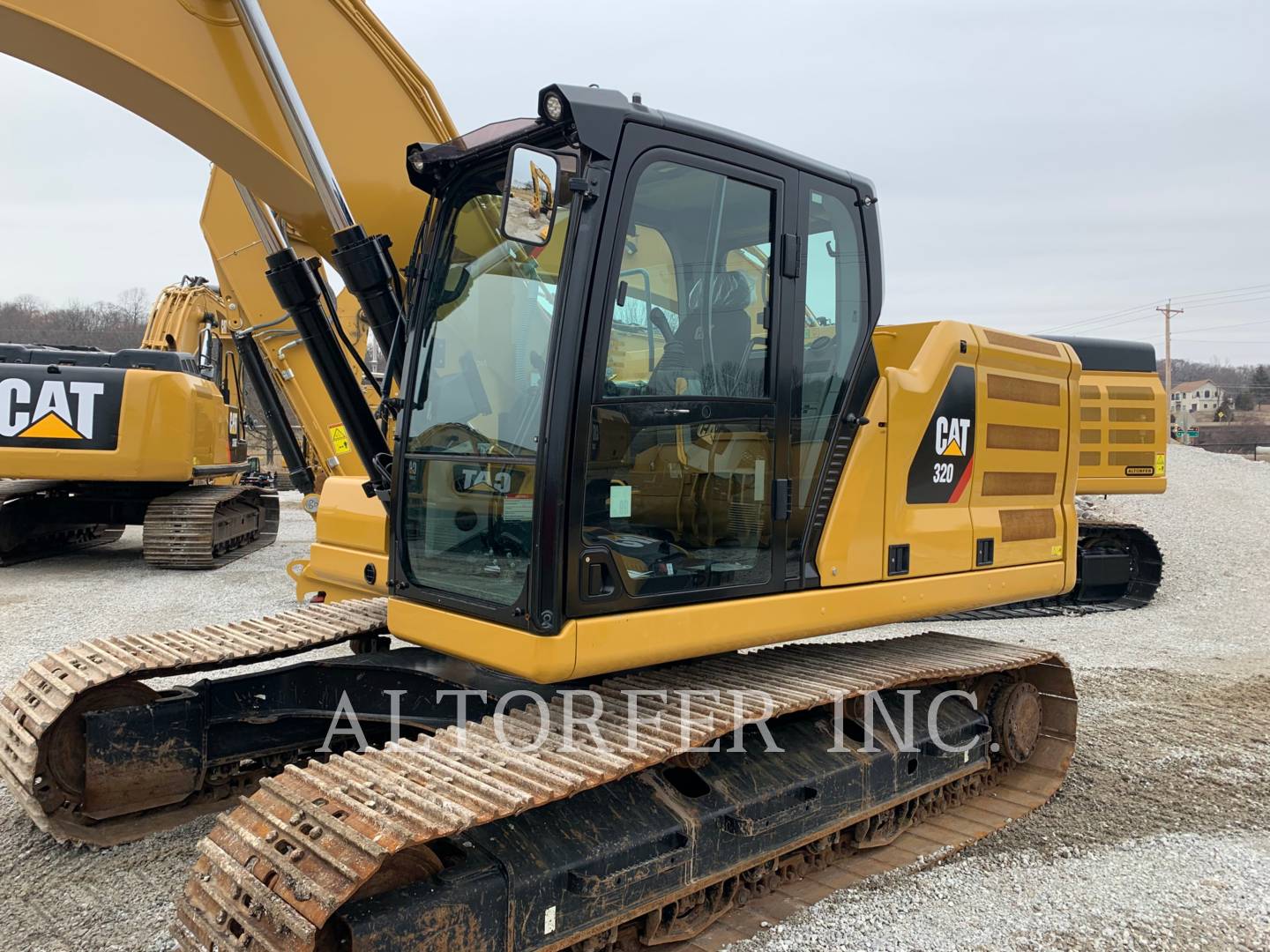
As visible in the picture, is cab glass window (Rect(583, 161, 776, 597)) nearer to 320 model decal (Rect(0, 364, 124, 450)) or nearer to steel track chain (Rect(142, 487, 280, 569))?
steel track chain (Rect(142, 487, 280, 569))

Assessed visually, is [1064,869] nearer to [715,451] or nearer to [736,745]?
[736,745]

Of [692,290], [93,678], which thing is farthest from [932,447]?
[93,678]

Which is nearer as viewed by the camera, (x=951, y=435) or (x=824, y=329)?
(x=824, y=329)

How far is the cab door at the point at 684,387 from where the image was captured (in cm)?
266

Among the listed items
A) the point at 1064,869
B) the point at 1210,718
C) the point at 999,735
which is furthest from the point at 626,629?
the point at 1210,718

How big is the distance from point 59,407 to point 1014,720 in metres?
9.71

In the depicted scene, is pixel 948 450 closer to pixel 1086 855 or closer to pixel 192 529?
pixel 1086 855

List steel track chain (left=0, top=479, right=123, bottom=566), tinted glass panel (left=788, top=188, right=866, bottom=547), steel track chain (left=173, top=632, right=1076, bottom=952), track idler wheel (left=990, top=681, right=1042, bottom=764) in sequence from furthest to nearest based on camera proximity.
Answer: steel track chain (left=0, top=479, right=123, bottom=566) → track idler wheel (left=990, top=681, right=1042, bottom=764) → tinted glass panel (left=788, top=188, right=866, bottom=547) → steel track chain (left=173, top=632, right=1076, bottom=952)

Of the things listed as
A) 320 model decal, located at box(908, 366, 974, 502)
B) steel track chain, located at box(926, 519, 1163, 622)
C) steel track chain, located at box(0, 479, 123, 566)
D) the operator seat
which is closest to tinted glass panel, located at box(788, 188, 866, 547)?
the operator seat

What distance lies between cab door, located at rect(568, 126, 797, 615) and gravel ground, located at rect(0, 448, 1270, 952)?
130 centimetres

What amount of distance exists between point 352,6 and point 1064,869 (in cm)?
426

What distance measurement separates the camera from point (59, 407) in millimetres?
9820

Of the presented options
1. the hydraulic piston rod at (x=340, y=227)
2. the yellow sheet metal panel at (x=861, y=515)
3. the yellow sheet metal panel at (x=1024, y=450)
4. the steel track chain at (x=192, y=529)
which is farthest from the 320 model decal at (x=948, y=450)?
the steel track chain at (x=192, y=529)

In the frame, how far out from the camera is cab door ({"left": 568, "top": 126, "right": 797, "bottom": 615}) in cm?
266
